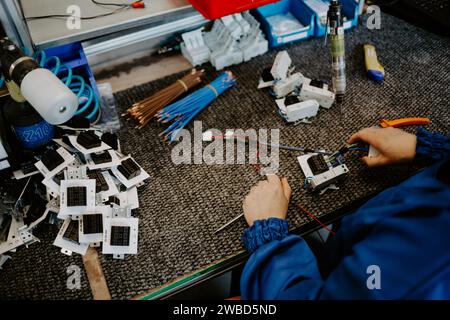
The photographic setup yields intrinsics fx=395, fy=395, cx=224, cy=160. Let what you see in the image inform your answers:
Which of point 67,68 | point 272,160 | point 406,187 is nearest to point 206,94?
point 272,160

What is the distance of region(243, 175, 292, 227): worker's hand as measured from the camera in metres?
1.07

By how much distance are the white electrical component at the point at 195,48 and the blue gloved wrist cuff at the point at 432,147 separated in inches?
34.2

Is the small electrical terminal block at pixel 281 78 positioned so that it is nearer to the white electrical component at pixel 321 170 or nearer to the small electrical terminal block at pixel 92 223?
the white electrical component at pixel 321 170

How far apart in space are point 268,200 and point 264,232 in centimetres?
13

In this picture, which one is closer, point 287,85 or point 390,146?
point 390,146

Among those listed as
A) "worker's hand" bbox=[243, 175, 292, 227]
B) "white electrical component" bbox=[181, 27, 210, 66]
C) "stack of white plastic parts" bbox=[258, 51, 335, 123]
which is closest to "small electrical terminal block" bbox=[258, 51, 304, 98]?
"stack of white plastic parts" bbox=[258, 51, 335, 123]

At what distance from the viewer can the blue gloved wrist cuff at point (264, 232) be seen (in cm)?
98

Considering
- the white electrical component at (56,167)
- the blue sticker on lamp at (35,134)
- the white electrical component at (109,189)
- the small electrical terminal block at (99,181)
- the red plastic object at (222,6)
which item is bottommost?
the white electrical component at (109,189)

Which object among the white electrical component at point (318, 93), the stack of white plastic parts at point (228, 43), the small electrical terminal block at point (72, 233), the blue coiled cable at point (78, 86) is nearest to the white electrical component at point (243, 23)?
the stack of white plastic parts at point (228, 43)

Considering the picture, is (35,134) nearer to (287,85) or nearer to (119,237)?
(119,237)

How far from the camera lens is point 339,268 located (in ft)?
2.59

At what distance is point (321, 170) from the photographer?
1156 millimetres

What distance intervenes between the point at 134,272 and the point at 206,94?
0.71 metres

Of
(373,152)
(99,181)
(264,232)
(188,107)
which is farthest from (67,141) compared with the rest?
(373,152)
